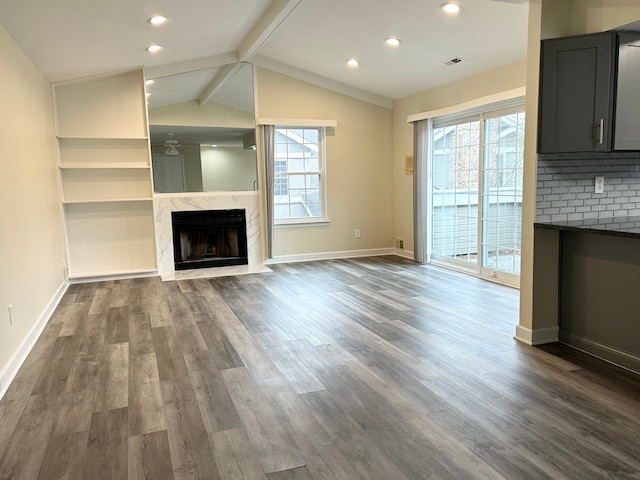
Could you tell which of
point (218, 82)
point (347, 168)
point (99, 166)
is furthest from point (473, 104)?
point (99, 166)

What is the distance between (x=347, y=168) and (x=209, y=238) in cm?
239

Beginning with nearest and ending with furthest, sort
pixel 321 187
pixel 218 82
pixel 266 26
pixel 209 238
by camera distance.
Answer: pixel 266 26 → pixel 218 82 → pixel 209 238 → pixel 321 187

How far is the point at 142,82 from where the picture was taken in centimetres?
606

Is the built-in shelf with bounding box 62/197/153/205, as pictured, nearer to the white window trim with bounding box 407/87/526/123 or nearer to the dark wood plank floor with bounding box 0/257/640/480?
the dark wood plank floor with bounding box 0/257/640/480

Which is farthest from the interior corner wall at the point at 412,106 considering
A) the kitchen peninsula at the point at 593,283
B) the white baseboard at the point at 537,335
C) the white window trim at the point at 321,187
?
the white baseboard at the point at 537,335

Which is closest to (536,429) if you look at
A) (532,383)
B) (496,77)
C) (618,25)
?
(532,383)

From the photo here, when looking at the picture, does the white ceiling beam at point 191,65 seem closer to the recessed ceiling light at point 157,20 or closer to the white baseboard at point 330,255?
the recessed ceiling light at point 157,20

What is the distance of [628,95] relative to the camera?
3006 millimetres

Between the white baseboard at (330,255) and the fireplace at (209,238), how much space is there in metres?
0.57

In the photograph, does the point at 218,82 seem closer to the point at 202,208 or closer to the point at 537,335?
the point at 202,208

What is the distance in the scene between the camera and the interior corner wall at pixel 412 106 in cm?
527

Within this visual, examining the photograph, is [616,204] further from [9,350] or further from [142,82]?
[142,82]

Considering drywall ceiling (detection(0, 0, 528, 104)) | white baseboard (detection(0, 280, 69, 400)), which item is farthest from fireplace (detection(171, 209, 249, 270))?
white baseboard (detection(0, 280, 69, 400))

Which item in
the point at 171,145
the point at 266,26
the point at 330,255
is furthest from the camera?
the point at 330,255
